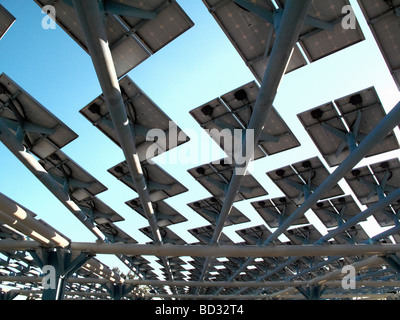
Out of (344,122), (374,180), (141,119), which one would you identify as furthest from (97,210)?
(374,180)

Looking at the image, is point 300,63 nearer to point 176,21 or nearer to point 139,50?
point 176,21

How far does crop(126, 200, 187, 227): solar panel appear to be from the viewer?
16.5m

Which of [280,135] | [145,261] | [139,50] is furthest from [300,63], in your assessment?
[145,261]

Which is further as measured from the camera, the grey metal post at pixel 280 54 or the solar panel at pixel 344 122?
the solar panel at pixel 344 122

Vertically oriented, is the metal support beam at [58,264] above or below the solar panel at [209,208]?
below

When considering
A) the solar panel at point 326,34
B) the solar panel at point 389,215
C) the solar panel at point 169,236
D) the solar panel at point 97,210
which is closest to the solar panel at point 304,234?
the solar panel at point 389,215

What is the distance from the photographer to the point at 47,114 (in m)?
10.4

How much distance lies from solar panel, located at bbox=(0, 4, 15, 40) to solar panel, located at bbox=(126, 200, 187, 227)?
10.5 metres

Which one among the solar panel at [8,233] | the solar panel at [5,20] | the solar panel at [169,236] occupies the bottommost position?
the solar panel at [169,236]

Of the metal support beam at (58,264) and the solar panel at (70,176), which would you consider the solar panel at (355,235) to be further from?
the metal support beam at (58,264)

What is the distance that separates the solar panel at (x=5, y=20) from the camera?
7.43 m

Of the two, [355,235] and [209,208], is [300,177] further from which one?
[355,235]

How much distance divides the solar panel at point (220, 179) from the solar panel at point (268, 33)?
17.8 feet

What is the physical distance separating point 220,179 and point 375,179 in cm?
751
